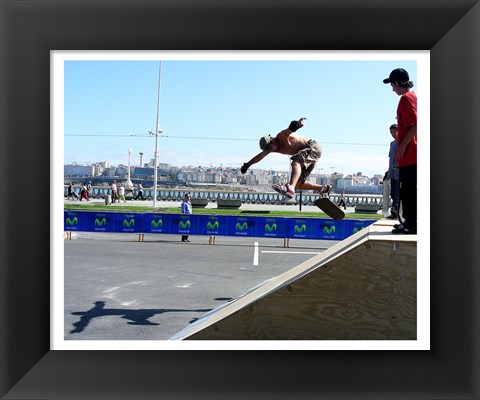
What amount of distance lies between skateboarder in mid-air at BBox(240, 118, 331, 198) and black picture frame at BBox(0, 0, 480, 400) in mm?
1438

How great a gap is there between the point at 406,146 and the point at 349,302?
1.71 metres

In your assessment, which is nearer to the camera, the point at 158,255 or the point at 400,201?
the point at 400,201

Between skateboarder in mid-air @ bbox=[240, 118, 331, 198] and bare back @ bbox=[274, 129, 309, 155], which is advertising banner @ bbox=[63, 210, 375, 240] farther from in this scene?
bare back @ bbox=[274, 129, 309, 155]

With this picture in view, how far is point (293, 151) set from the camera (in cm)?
548

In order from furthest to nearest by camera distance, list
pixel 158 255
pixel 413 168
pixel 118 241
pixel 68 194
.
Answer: pixel 68 194 → pixel 118 241 → pixel 158 255 → pixel 413 168

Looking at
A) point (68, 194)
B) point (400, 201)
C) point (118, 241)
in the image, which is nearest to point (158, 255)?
point (118, 241)

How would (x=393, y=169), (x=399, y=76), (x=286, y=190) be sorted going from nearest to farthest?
(x=399, y=76) < (x=286, y=190) < (x=393, y=169)

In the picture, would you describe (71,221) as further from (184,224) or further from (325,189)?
(325,189)

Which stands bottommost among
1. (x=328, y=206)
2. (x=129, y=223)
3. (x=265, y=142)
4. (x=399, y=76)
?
(x=129, y=223)
